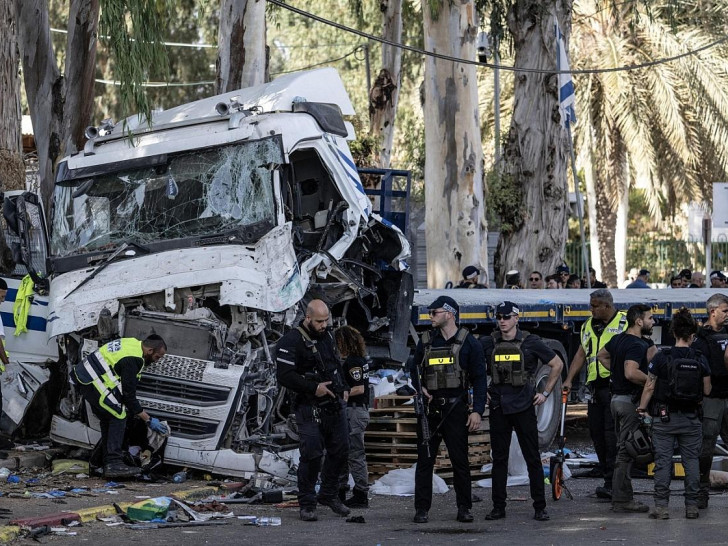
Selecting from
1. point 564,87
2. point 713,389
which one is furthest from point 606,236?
point 713,389

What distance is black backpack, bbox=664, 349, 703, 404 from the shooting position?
9.38 meters

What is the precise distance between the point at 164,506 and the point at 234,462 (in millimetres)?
1410

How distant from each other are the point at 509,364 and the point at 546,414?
406 centimetres

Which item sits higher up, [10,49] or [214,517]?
[10,49]

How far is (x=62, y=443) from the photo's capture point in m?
11.9

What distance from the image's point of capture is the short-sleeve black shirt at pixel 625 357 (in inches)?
394

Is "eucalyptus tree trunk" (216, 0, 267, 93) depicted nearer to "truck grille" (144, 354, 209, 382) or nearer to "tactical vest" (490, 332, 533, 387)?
"truck grille" (144, 354, 209, 382)

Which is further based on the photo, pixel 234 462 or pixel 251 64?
pixel 251 64

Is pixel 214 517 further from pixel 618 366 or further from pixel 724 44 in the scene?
pixel 724 44

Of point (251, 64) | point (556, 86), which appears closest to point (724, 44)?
point (556, 86)

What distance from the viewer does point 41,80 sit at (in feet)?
55.5

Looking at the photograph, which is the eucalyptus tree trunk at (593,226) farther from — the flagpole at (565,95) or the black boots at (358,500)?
the black boots at (358,500)

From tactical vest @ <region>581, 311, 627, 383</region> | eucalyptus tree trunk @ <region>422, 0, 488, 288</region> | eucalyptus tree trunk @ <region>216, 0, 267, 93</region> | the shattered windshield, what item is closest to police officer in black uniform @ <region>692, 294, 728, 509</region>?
tactical vest @ <region>581, 311, 627, 383</region>

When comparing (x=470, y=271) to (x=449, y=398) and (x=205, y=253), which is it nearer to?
(x=205, y=253)
